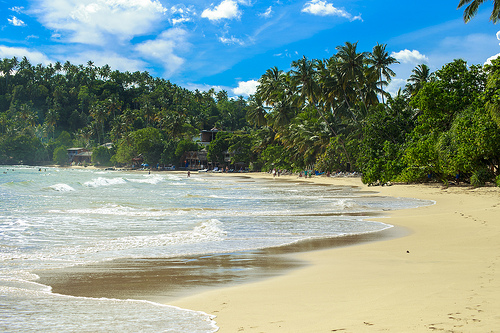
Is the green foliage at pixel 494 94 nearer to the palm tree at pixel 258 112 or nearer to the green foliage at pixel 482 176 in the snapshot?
the green foliage at pixel 482 176

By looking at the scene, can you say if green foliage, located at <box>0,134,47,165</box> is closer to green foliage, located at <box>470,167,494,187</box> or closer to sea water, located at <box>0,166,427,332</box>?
sea water, located at <box>0,166,427,332</box>

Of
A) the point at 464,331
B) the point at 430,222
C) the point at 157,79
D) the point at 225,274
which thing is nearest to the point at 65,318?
the point at 225,274

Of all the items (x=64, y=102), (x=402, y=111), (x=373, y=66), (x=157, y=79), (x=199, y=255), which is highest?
(x=157, y=79)

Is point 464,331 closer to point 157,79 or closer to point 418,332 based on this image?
point 418,332

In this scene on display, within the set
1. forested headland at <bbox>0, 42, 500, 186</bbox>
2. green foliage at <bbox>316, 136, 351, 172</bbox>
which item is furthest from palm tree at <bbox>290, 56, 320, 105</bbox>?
green foliage at <bbox>316, 136, 351, 172</bbox>

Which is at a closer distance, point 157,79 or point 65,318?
point 65,318

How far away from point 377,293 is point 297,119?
5246 cm

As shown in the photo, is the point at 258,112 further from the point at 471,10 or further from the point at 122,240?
the point at 122,240

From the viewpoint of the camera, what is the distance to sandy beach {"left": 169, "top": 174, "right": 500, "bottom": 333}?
3.89 m

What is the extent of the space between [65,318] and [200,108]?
4619 inches

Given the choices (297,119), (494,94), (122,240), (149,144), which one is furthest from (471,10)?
(149,144)

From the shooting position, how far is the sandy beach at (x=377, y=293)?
12.8 ft

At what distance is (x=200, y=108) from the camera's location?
120 meters

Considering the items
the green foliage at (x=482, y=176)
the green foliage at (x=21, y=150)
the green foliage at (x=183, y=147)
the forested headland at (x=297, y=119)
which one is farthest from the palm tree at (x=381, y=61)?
the green foliage at (x=21, y=150)
